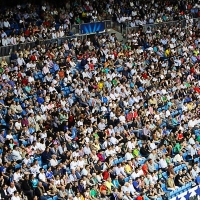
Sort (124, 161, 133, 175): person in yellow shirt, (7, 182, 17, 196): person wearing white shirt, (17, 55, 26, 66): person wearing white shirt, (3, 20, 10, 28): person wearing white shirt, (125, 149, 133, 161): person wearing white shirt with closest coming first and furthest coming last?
(7, 182, 17, 196): person wearing white shirt, (124, 161, 133, 175): person in yellow shirt, (125, 149, 133, 161): person wearing white shirt, (17, 55, 26, 66): person wearing white shirt, (3, 20, 10, 28): person wearing white shirt

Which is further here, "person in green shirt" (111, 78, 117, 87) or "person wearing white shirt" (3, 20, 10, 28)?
"person wearing white shirt" (3, 20, 10, 28)

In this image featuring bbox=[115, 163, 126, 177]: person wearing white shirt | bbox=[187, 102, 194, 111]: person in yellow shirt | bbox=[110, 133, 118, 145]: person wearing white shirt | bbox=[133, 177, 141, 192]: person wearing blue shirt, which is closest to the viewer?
bbox=[133, 177, 141, 192]: person wearing blue shirt

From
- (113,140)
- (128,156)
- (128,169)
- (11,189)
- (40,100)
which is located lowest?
(128,169)

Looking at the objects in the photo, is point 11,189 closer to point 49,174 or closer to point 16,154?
point 49,174

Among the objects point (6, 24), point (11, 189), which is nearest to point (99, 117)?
point (11, 189)

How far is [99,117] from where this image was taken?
22734mm

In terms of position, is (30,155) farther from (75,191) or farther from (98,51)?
(98,51)

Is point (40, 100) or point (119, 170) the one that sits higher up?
point (40, 100)

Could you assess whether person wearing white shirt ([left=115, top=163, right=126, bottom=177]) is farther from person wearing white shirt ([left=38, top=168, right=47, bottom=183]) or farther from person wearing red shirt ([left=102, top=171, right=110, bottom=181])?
person wearing white shirt ([left=38, top=168, right=47, bottom=183])

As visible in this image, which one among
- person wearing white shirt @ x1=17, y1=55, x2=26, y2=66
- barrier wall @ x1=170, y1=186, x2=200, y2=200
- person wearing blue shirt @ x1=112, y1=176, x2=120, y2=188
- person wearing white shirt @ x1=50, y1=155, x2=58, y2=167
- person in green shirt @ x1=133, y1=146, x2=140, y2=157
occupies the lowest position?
barrier wall @ x1=170, y1=186, x2=200, y2=200

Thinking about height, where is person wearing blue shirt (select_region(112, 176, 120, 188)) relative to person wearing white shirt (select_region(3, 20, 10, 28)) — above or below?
below

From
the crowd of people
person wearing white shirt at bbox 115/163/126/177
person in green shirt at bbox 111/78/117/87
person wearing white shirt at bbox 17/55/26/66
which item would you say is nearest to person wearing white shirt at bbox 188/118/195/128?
person in green shirt at bbox 111/78/117/87

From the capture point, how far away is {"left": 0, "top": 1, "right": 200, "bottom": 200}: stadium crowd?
18.8 metres

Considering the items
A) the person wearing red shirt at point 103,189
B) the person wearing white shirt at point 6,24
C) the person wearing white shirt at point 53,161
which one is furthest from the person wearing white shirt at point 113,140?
the person wearing white shirt at point 6,24
